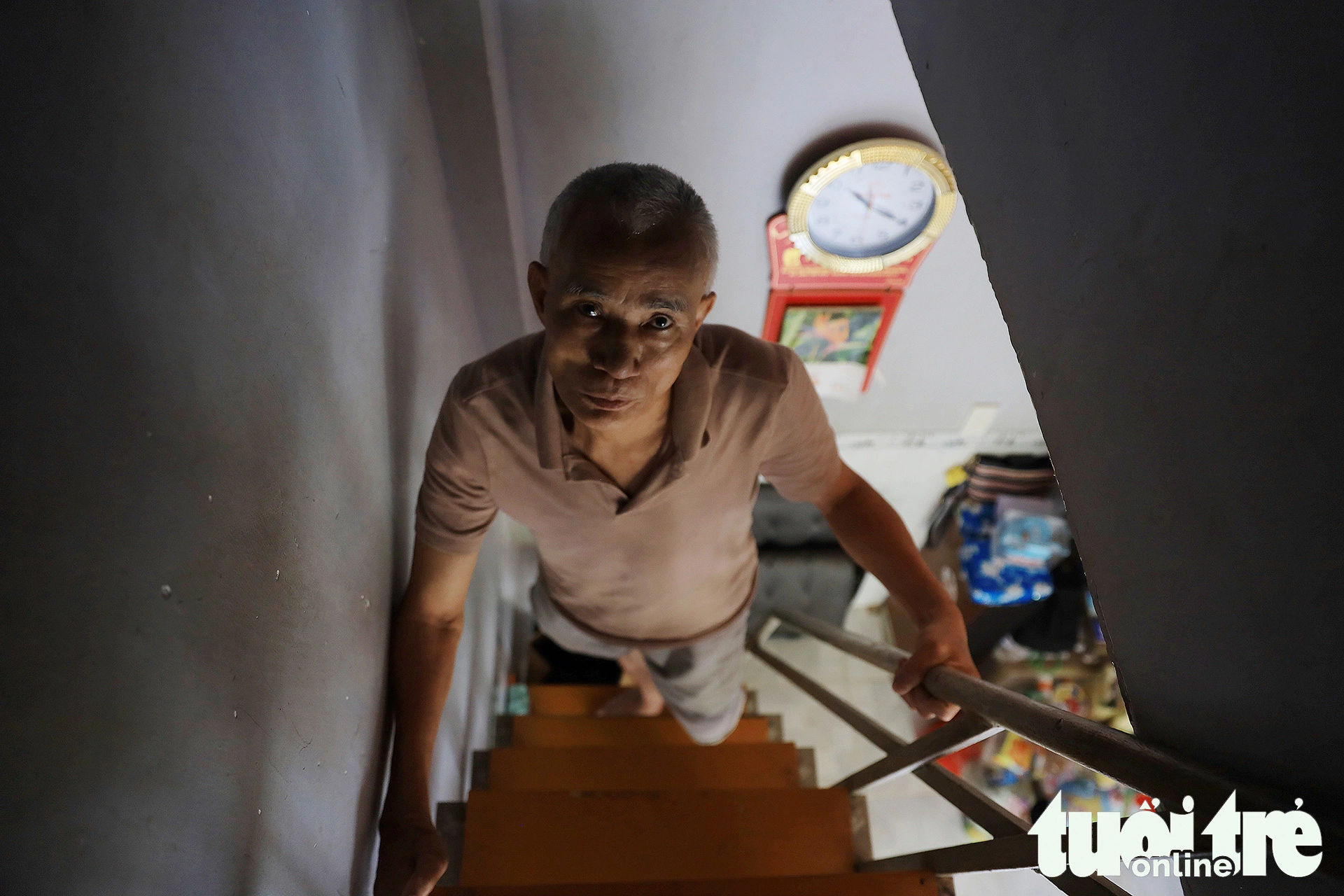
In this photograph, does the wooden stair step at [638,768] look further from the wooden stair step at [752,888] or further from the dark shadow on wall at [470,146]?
the dark shadow on wall at [470,146]

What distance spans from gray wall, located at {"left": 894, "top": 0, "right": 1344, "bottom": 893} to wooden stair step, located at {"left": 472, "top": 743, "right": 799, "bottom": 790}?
4.70 ft

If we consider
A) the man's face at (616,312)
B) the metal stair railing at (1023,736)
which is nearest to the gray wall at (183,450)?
the man's face at (616,312)

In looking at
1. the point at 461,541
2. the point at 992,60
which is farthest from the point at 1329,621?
the point at 461,541

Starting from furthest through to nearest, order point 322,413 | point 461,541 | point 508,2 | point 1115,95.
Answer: point 508,2 → point 461,541 → point 322,413 → point 1115,95

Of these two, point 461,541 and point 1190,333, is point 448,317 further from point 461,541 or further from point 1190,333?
point 1190,333

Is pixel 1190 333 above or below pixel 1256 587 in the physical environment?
above

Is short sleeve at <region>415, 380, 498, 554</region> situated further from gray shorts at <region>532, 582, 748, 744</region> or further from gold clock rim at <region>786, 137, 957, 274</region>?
gold clock rim at <region>786, 137, 957, 274</region>

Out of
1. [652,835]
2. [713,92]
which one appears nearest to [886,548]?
[652,835]

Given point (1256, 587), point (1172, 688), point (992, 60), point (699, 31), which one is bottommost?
Answer: point (1172, 688)

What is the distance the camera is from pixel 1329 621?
49 centimetres

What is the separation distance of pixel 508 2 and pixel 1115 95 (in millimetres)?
1345

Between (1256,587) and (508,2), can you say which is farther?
(508,2)

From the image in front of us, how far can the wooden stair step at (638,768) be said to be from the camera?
194cm

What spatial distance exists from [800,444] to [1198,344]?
0.75m
